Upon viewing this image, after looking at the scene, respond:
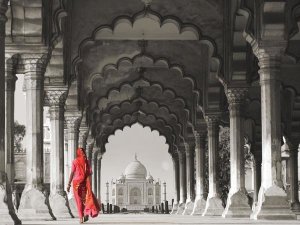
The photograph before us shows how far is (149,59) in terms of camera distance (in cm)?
3194

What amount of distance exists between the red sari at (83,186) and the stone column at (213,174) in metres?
11.5

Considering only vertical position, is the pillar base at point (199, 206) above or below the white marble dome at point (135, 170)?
below

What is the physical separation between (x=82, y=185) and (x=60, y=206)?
8.10 m

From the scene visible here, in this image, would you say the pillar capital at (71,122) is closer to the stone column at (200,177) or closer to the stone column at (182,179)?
the stone column at (200,177)

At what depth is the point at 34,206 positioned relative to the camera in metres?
20.7

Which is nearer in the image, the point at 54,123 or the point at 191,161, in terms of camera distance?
the point at 54,123

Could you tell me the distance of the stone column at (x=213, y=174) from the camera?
1164 inches

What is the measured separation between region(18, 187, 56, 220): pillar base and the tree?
66387mm

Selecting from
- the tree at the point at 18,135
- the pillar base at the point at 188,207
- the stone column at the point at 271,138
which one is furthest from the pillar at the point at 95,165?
the tree at the point at 18,135

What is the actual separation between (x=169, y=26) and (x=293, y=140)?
479 inches

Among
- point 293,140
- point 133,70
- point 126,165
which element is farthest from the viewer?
point 126,165

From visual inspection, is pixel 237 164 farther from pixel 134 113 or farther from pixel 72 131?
pixel 134 113

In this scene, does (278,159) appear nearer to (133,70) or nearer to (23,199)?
(23,199)

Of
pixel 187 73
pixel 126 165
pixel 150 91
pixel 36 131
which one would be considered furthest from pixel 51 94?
pixel 126 165
